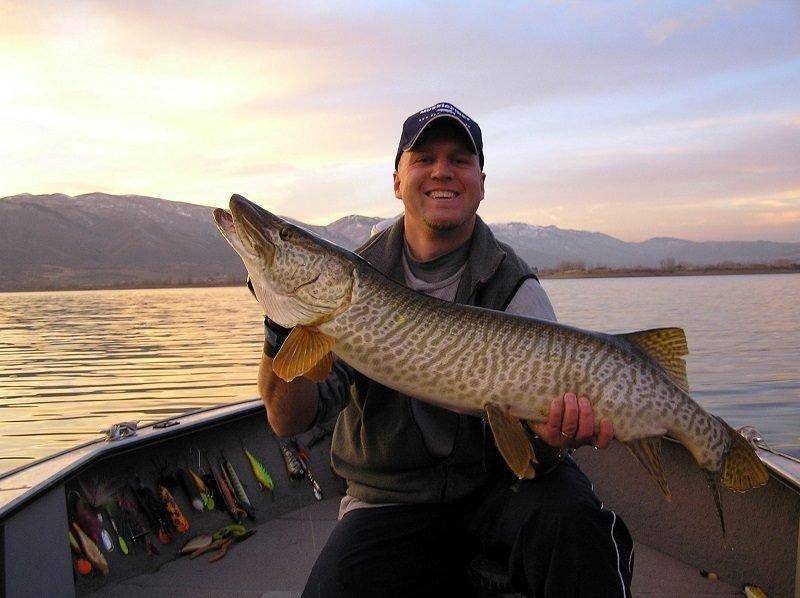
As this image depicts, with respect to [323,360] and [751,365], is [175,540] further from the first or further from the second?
[751,365]

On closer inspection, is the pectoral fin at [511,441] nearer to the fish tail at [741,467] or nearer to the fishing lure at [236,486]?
the fish tail at [741,467]

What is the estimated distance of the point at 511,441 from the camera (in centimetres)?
246

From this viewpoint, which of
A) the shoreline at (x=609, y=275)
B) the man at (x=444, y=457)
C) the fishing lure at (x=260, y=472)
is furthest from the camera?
the shoreline at (x=609, y=275)

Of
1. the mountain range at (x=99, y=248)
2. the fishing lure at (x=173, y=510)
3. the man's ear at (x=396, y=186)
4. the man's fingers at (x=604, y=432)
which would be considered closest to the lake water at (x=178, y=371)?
the fishing lure at (x=173, y=510)

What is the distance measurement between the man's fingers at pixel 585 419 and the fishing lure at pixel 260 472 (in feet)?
8.63

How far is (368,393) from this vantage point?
295 cm

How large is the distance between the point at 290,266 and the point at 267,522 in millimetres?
2480

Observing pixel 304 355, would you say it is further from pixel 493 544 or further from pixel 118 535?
pixel 118 535

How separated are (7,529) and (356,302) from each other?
1625mm

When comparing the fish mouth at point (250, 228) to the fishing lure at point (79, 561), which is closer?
the fish mouth at point (250, 228)

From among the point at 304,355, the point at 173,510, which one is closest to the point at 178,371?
the point at 173,510

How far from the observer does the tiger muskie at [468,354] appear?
8.32ft

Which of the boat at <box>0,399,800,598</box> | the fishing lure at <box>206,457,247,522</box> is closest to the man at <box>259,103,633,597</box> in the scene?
the boat at <box>0,399,800,598</box>

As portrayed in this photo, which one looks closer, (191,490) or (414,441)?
(414,441)
